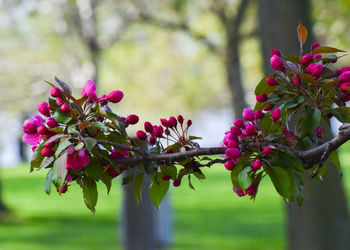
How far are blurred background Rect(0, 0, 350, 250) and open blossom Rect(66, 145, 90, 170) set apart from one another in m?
3.77

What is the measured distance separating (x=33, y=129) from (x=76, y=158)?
203 mm

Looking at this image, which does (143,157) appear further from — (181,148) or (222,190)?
(222,190)

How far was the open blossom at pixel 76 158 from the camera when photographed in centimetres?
138

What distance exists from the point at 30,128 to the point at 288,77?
709 millimetres

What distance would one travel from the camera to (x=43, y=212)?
12336mm

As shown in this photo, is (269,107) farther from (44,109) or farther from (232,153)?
(44,109)

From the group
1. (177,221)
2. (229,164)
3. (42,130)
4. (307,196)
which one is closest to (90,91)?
(42,130)

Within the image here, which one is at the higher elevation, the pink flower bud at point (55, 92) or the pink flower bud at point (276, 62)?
the pink flower bud at point (276, 62)

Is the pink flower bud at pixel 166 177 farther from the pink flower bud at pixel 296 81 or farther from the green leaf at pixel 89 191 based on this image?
the pink flower bud at pixel 296 81

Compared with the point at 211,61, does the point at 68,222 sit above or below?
below

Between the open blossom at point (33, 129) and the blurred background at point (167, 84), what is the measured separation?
12.0 ft

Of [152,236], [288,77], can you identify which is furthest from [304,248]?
[288,77]

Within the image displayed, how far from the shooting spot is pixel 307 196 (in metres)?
5.08

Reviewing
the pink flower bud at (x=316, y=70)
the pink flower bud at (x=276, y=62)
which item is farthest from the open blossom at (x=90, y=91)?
the pink flower bud at (x=316, y=70)
